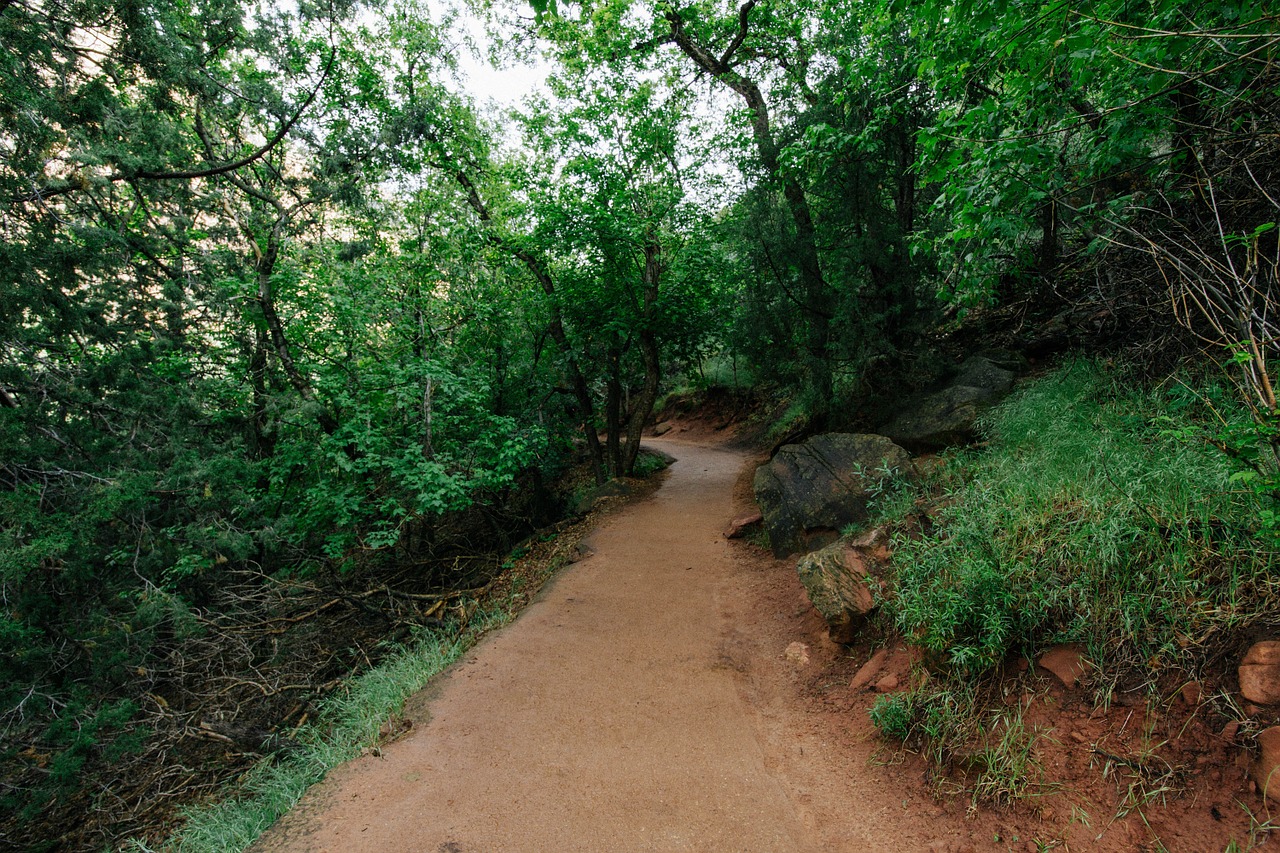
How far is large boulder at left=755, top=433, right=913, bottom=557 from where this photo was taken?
5.64m

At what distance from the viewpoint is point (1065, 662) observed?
2.69m

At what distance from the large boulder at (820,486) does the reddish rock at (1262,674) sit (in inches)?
118

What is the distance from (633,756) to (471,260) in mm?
8545

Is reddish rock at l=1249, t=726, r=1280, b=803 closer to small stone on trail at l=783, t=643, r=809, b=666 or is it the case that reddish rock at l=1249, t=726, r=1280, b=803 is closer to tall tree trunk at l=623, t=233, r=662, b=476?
small stone on trail at l=783, t=643, r=809, b=666

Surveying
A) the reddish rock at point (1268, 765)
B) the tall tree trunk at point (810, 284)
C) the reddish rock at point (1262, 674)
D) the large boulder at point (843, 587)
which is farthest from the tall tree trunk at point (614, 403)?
the reddish rock at point (1268, 765)

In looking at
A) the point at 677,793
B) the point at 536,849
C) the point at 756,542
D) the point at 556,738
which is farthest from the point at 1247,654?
the point at 756,542

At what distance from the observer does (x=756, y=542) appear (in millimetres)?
6824

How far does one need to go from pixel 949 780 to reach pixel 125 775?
7075mm

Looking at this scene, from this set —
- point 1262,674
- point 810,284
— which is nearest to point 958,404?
point 810,284

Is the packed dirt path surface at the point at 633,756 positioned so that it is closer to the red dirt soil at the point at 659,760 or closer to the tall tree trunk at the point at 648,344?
the red dirt soil at the point at 659,760

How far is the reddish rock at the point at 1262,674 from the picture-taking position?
2.03 metres

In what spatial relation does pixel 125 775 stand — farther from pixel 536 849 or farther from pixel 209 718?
pixel 536 849

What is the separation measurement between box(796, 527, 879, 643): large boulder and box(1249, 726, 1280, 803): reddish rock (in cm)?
207

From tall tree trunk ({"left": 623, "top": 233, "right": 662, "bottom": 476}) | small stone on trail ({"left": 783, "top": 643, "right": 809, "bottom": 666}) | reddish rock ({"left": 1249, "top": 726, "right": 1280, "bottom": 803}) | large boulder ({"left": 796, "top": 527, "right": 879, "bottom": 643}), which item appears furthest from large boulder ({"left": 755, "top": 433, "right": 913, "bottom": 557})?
tall tree trunk ({"left": 623, "top": 233, "right": 662, "bottom": 476})
